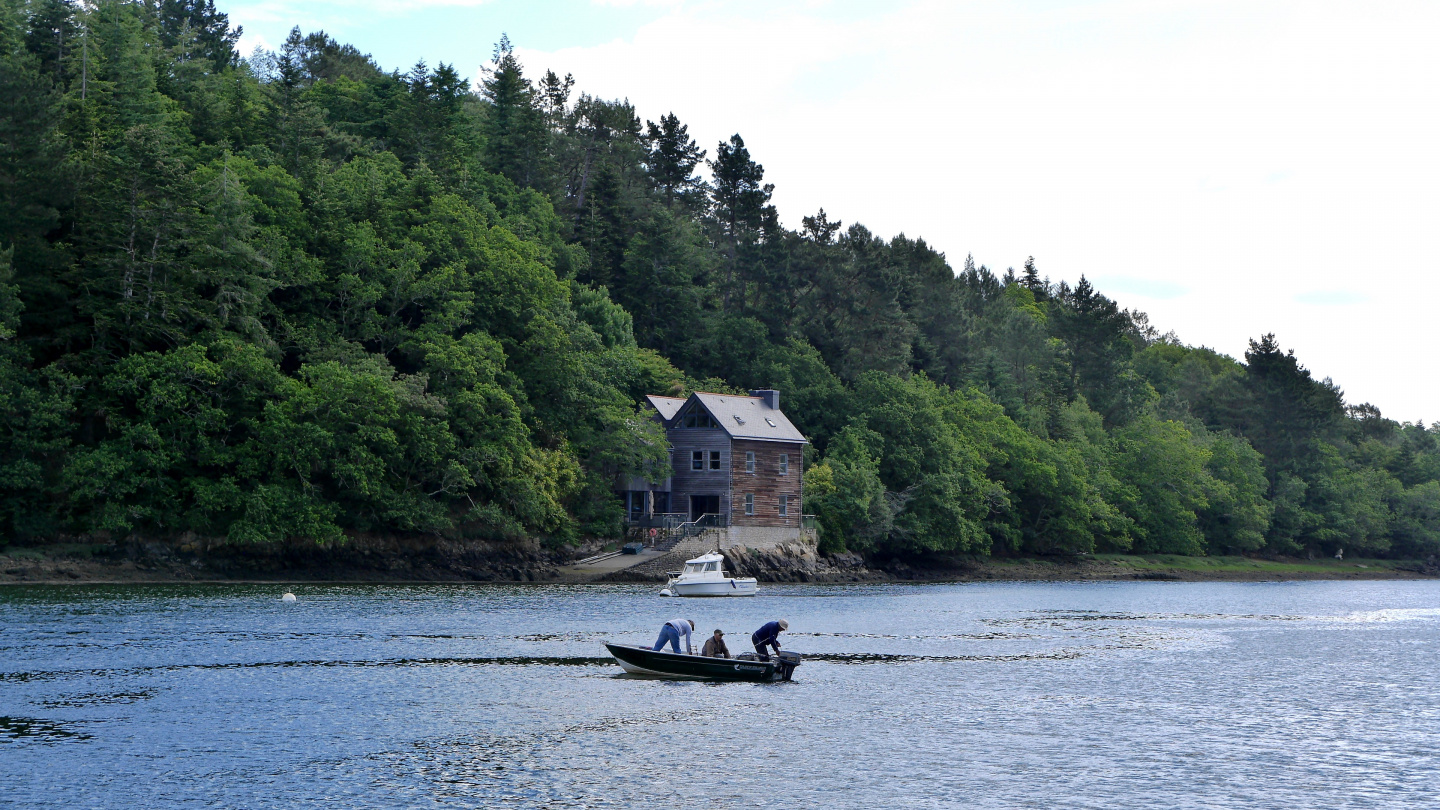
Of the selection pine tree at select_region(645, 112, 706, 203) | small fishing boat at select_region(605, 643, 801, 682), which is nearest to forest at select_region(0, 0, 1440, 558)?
pine tree at select_region(645, 112, 706, 203)

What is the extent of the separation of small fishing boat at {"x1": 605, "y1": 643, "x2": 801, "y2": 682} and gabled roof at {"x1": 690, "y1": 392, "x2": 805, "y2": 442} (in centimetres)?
5127

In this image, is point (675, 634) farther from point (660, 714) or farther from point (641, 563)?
point (641, 563)

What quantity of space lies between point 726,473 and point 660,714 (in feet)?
186

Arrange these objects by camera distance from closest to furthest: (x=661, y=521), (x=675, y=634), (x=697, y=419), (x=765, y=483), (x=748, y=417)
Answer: (x=675, y=634), (x=661, y=521), (x=765, y=483), (x=697, y=419), (x=748, y=417)

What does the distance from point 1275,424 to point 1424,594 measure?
46.4 meters

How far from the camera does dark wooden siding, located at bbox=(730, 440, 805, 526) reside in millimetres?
87125

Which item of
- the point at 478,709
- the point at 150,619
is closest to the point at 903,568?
the point at 150,619

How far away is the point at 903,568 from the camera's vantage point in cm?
9794

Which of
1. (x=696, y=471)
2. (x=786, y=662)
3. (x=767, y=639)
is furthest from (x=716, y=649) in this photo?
(x=696, y=471)

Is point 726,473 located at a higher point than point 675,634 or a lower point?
higher

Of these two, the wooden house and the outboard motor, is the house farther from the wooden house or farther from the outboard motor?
the outboard motor

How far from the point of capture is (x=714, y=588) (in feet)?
231

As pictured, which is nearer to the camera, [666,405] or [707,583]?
[707,583]

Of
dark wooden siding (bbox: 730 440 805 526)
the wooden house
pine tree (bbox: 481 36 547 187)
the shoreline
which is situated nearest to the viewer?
the shoreline
